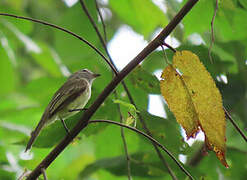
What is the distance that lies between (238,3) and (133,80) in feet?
2.27

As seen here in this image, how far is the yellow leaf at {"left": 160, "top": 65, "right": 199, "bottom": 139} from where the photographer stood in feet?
5.18

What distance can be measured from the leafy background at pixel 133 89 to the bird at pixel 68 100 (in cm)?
6

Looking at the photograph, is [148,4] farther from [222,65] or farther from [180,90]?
[180,90]

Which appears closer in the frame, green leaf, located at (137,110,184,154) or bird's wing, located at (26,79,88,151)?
green leaf, located at (137,110,184,154)

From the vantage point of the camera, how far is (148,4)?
2988 mm

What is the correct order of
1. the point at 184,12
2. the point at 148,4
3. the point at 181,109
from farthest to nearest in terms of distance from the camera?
the point at 148,4 → the point at 181,109 → the point at 184,12

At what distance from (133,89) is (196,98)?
3.72 feet

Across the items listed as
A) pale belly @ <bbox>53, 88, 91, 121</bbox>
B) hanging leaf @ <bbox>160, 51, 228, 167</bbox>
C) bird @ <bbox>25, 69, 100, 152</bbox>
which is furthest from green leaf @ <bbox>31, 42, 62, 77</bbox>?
hanging leaf @ <bbox>160, 51, 228, 167</bbox>

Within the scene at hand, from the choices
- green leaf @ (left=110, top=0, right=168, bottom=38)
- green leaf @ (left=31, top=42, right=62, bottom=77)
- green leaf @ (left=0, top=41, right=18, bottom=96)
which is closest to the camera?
green leaf @ (left=110, top=0, right=168, bottom=38)

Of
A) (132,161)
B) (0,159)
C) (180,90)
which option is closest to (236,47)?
(132,161)

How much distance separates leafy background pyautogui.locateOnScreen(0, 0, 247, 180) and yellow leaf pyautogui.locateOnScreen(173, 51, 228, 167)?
0.52m

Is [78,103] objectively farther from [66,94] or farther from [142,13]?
[142,13]

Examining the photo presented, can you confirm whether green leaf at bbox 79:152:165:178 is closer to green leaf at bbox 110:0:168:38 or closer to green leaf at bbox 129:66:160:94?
green leaf at bbox 129:66:160:94

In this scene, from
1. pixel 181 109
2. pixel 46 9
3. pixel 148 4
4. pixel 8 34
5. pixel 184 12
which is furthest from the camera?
pixel 46 9
